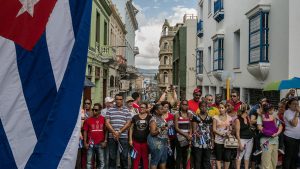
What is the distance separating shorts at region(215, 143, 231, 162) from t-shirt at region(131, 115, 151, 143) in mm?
1610

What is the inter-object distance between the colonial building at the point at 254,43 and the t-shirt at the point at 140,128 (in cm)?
498

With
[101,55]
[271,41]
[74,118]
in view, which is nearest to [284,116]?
[271,41]

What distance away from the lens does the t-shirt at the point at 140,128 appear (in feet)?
24.4

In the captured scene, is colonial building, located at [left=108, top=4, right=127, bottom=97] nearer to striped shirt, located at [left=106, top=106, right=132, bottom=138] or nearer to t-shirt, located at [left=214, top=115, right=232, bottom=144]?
striped shirt, located at [left=106, top=106, right=132, bottom=138]

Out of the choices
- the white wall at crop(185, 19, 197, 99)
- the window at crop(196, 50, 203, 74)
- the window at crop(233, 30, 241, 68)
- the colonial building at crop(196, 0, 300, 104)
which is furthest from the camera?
the white wall at crop(185, 19, 197, 99)

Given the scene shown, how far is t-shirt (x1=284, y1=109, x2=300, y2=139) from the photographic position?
754cm

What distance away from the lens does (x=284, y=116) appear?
7.66 metres

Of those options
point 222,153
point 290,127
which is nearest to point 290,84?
point 290,127

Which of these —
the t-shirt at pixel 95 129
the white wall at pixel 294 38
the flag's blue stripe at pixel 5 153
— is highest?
the white wall at pixel 294 38

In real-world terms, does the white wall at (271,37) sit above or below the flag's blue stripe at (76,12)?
above

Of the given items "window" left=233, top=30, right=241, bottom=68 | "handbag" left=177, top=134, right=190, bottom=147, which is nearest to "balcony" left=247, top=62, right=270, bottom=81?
"window" left=233, top=30, right=241, bottom=68

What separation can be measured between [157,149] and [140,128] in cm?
55

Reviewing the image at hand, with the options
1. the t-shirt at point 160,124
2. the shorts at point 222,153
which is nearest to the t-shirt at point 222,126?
the shorts at point 222,153

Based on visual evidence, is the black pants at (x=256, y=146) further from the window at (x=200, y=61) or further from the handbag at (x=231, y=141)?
the window at (x=200, y=61)
